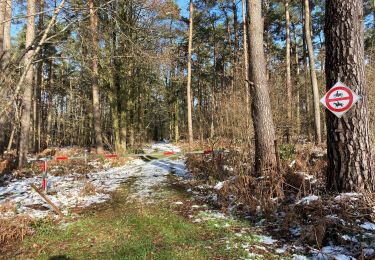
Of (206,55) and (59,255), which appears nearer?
(59,255)

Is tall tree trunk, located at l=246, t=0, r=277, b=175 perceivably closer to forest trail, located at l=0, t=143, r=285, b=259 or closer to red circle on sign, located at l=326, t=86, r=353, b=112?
forest trail, located at l=0, t=143, r=285, b=259

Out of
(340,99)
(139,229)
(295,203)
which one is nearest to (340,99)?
(340,99)

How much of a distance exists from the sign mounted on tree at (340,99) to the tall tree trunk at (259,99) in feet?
6.47

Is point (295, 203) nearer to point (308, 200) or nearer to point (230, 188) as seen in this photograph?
point (308, 200)

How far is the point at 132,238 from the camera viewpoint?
14.5 feet

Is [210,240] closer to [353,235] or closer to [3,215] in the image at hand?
[353,235]

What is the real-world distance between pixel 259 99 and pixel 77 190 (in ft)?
17.0

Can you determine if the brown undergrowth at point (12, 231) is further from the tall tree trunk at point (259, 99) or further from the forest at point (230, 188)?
the tall tree trunk at point (259, 99)

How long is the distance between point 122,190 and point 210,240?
4.10 m

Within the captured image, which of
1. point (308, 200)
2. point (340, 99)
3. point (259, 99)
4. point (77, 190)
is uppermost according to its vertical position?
point (259, 99)

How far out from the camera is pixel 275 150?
6141mm

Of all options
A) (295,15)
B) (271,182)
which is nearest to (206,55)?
(295,15)

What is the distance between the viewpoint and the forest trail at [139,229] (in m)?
3.89

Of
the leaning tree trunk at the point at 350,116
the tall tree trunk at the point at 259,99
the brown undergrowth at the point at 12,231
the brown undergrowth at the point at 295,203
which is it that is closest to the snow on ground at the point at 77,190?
the brown undergrowth at the point at 12,231
